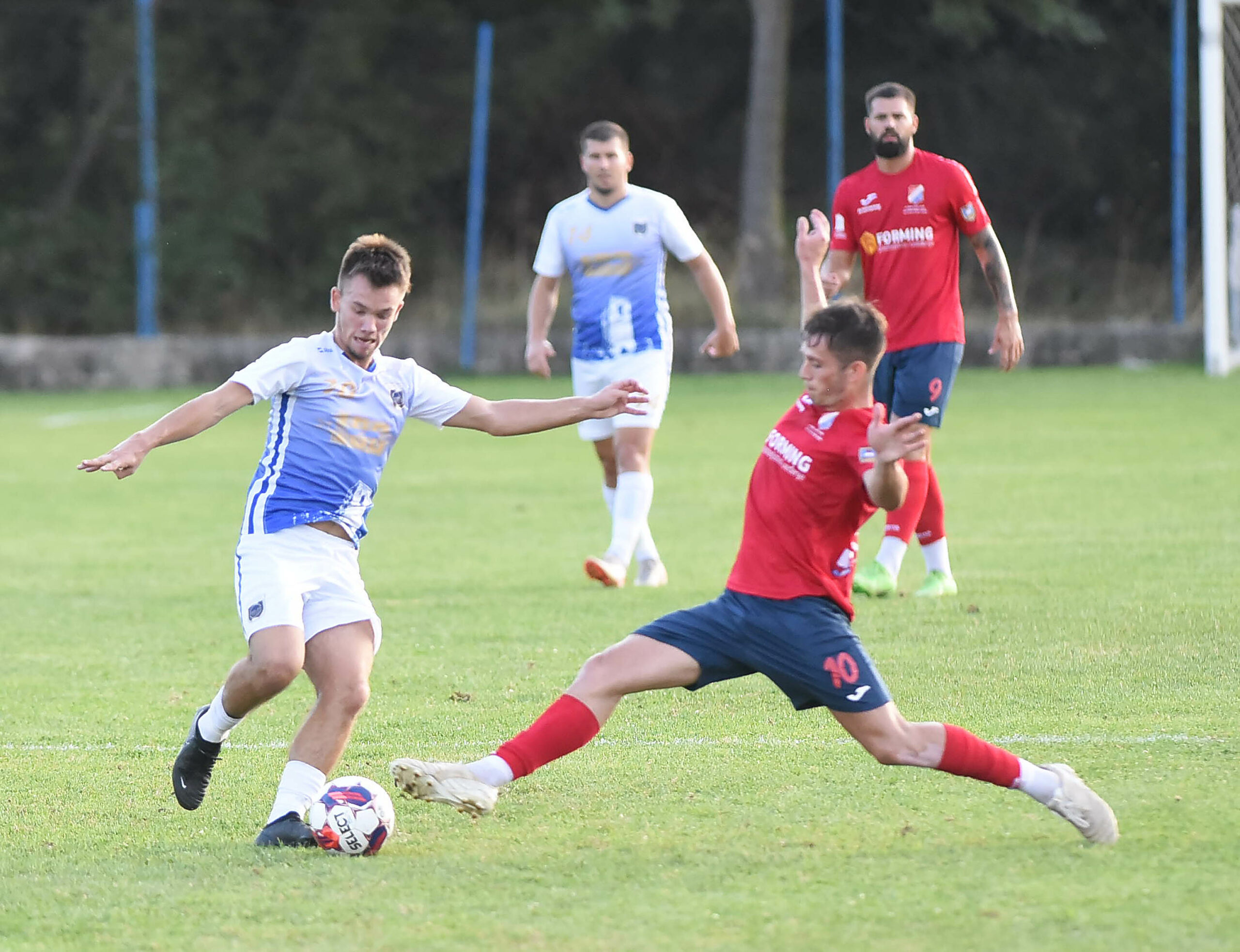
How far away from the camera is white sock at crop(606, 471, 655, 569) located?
343 inches

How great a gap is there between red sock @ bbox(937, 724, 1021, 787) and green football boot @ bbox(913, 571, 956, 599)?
3.62 metres

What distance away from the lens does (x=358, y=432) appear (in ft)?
16.4

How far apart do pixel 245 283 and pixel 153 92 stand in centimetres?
342

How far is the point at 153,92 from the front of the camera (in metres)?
23.7

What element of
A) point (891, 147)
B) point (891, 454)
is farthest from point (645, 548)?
point (891, 454)

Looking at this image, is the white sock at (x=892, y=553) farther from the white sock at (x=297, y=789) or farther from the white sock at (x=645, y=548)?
the white sock at (x=297, y=789)

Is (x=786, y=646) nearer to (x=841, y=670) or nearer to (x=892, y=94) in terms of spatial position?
(x=841, y=670)

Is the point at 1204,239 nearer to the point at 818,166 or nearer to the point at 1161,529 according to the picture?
the point at 818,166

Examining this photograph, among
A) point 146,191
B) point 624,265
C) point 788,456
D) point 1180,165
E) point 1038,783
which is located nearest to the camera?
point 1038,783

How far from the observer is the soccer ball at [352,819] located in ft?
14.4

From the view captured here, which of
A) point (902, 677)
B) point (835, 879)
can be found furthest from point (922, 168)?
point (835, 879)

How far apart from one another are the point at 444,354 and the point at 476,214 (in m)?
2.62

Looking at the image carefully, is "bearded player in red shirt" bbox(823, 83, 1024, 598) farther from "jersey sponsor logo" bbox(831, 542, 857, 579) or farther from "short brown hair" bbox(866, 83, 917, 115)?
"jersey sponsor logo" bbox(831, 542, 857, 579)

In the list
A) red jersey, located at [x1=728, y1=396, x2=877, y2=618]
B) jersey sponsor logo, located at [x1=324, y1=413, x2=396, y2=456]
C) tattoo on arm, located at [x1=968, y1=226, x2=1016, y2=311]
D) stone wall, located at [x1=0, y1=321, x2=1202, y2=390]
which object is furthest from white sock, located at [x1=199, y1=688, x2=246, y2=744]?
stone wall, located at [x1=0, y1=321, x2=1202, y2=390]
